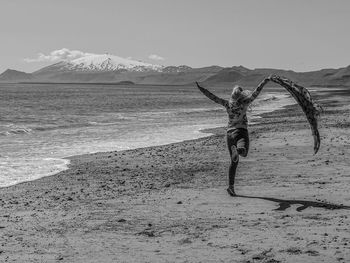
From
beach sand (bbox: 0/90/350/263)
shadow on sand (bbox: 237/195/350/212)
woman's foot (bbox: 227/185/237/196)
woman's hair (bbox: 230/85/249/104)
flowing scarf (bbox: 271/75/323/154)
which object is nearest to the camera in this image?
beach sand (bbox: 0/90/350/263)

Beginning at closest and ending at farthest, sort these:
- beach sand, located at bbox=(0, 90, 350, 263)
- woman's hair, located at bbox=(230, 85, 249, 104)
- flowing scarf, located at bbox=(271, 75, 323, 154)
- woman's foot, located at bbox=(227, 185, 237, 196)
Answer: beach sand, located at bbox=(0, 90, 350, 263), flowing scarf, located at bbox=(271, 75, 323, 154), woman's hair, located at bbox=(230, 85, 249, 104), woman's foot, located at bbox=(227, 185, 237, 196)

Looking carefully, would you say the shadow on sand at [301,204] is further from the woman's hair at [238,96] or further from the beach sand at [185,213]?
the woman's hair at [238,96]

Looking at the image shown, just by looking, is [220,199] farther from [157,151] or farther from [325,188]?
[157,151]

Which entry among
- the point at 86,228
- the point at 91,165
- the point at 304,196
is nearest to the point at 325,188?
the point at 304,196

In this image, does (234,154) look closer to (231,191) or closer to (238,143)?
(238,143)

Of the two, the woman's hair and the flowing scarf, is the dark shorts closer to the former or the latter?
the woman's hair

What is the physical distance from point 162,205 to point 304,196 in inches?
102

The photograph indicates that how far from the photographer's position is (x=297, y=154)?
1456 cm

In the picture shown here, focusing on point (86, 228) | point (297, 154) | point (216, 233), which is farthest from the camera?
point (297, 154)

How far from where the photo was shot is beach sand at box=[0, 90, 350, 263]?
6457 mm

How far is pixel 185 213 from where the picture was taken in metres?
8.39

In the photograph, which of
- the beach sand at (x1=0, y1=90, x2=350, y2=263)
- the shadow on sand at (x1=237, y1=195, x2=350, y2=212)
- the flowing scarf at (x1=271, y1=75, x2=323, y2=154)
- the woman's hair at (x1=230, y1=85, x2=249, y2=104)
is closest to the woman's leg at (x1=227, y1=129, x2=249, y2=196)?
the woman's hair at (x1=230, y1=85, x2=249, y2=104)

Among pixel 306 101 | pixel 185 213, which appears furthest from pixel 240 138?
pixel 185 213

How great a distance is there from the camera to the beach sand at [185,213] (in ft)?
21.2
